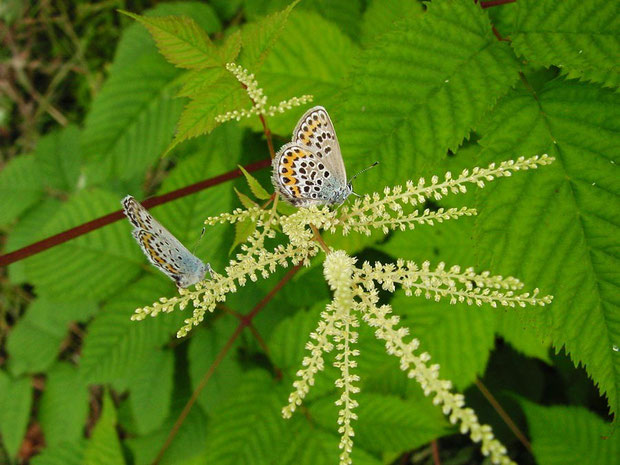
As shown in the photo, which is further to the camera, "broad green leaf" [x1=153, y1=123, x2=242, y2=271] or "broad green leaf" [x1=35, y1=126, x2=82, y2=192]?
"broad green leaf" [x1=35, y1=126, x2=82, y2=192]

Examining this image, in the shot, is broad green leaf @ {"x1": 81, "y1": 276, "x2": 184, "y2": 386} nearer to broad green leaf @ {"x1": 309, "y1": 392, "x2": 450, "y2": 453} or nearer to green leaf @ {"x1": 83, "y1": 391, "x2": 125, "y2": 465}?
green leaf @ {"x1": 83, "y1": 391, "x2": 125, "y2": 465}

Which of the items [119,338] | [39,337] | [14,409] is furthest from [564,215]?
[14,409]

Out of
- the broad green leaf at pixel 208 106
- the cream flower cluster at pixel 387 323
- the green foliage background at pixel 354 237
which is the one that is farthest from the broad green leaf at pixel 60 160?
the cream flower cluster at pixel 387 323

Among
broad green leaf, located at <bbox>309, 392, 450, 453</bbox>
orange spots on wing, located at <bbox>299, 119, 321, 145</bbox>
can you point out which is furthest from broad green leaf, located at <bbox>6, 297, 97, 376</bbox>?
orange spots on wing, located at <bbox>299, 119, 321, 145</bbox>

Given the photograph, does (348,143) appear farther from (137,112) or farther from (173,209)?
(137,112)

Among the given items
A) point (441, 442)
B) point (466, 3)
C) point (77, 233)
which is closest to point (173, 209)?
point (77, 233)

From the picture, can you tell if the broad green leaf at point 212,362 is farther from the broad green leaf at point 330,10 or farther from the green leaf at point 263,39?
the broad green leaf at point 330,10

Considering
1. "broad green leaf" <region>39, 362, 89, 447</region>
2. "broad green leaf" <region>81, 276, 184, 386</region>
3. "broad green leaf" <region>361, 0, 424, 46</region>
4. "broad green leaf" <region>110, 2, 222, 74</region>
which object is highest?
"broad green leaf" <region>110, 2, 222, 74</region>
